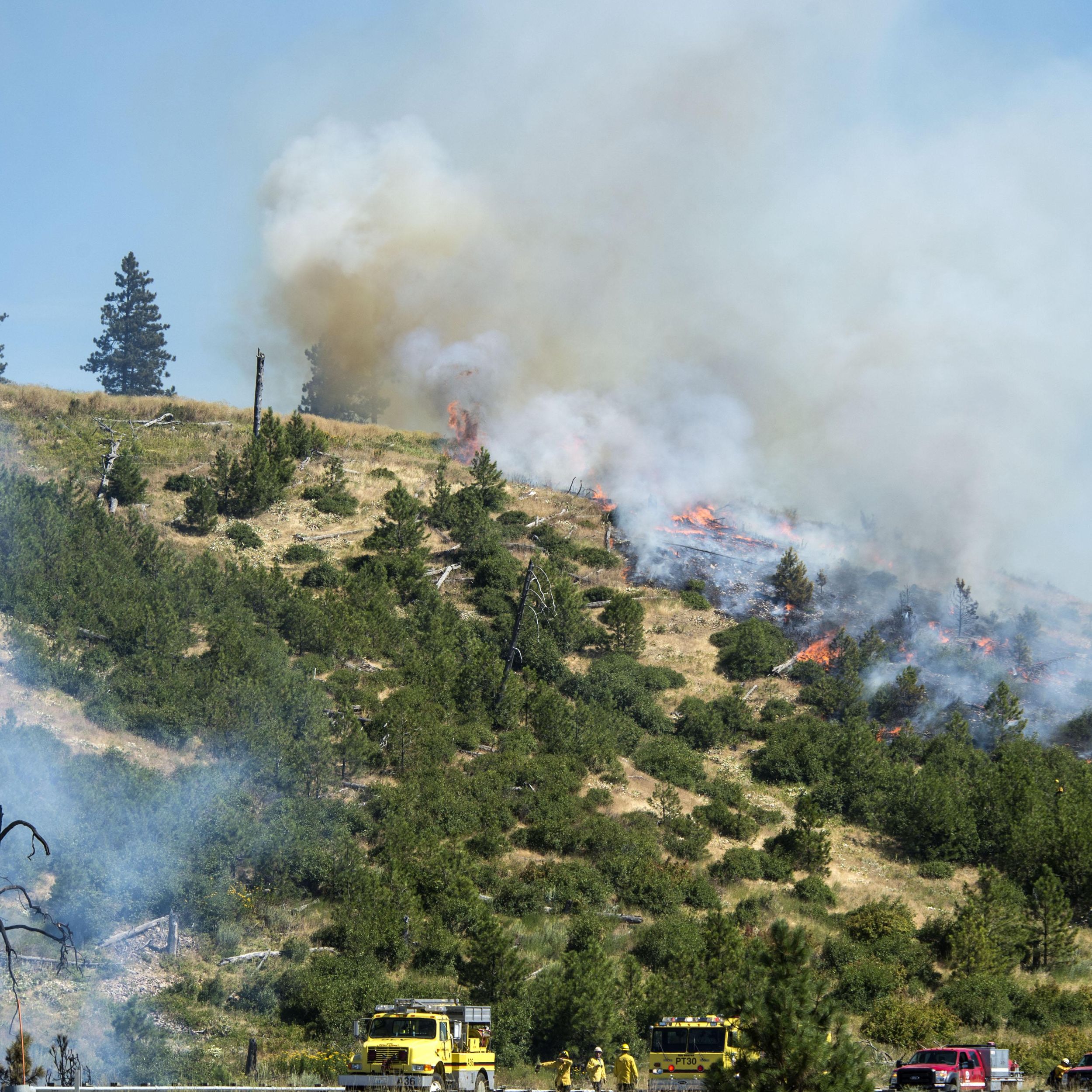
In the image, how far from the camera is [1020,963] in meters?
43.4

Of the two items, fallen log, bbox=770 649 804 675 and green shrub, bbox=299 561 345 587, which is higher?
green shrub, bbox=299 561 345 587

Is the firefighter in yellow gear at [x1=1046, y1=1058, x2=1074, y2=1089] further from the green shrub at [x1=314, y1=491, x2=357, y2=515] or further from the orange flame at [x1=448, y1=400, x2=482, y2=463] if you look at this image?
the orange flame at [x1=448, y1=400, x2=482, y2=463]

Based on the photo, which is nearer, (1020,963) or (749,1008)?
(749,1008)

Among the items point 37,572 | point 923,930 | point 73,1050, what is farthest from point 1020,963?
point 37,572

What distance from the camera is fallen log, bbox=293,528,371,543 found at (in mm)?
65125

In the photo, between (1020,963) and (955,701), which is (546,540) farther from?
(1020,963)

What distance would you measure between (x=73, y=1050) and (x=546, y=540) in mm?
46795

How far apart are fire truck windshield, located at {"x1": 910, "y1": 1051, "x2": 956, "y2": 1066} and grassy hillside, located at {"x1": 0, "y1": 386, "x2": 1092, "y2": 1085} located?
19.4 feet

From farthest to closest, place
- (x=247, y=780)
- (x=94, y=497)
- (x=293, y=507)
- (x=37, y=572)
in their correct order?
(x=293, y=507) → (x=94, y=497) → (x=37, y=572) → (x=247, y=780)

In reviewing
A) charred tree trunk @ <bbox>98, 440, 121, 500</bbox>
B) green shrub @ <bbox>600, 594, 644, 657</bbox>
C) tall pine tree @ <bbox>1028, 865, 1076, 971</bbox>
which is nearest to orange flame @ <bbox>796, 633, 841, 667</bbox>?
green shrub @ <bbox>600, 594, 644, 657</bbox>

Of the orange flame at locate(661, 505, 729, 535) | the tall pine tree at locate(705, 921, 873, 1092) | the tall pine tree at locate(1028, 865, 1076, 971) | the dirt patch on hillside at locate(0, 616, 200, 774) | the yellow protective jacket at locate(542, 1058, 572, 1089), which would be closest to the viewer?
the tall pine tree at locate(705, 921, 873, 1092)

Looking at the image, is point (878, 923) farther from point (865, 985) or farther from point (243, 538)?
point (243, 538)

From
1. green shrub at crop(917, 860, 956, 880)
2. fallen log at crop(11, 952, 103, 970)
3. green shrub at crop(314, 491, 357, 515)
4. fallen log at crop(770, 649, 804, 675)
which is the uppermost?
green shrub at crop(314, 491, 357, 515)

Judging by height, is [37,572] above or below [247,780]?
above
